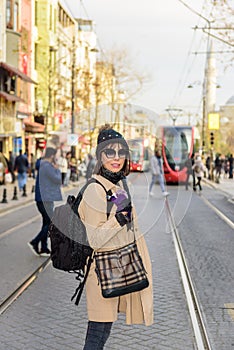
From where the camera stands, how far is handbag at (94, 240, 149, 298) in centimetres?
505

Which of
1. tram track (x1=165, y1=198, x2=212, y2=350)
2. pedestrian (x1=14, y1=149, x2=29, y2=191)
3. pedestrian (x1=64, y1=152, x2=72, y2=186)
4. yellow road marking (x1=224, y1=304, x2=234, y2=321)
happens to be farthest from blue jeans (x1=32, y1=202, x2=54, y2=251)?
pedestrian (x1=64, y1=152, x2=72, y2=186)

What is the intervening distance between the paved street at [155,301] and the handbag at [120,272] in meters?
1.41

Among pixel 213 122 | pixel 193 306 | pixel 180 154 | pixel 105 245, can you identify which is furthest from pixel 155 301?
pixel 213 122

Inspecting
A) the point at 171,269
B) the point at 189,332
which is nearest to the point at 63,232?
the point at 189,332

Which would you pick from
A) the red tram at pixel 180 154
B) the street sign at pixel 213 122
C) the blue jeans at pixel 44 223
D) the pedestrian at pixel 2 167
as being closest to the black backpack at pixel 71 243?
the blue jeans at pixel 44 223

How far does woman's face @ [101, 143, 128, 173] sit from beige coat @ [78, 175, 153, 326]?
0.41ft

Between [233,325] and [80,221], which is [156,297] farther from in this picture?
[80,221]

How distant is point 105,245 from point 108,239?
0.20 feet

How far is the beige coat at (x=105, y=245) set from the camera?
5.05 m

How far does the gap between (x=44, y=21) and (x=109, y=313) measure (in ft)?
177

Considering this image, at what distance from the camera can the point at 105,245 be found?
506cm

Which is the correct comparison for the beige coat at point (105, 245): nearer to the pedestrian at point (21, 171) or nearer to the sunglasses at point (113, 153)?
the sunglasses at point (113, 153)

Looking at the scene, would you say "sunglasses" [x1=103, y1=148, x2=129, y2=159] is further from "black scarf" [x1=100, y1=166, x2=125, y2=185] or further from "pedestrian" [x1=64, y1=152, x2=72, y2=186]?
"pedestrian" [x1=64, y1=152, x2=72, y2=186]

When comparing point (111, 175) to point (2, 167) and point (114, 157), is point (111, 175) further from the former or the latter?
point (2, 167)
